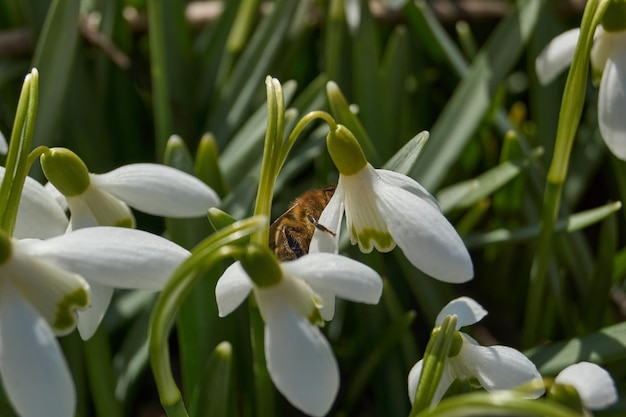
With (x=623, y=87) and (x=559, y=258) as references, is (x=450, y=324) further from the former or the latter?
(x=559, y=258)

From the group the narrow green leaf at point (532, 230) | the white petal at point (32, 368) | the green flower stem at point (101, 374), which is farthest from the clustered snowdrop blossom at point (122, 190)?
the narrow green leaf at point (532, 230)

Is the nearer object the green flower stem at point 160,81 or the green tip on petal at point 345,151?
the green tip on petal at point 345,151

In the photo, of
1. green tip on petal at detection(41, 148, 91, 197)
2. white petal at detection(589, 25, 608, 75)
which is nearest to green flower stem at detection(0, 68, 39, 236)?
green tip on petal at detection(41, 148, 91, 197)

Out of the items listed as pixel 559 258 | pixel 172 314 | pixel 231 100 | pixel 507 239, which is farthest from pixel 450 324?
pixel 231 100

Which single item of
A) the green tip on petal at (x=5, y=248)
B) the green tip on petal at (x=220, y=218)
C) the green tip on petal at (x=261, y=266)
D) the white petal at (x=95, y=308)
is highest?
the green tip on petal at (x=5, y=248)

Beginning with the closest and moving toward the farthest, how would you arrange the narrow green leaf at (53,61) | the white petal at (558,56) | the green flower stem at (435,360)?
1. the green flower stem at (435,360)
2. the white petal at (558,56)
3. the narrow green leaf at (53,61)

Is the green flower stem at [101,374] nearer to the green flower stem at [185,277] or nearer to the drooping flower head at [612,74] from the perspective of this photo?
the green flower stem at [185,277]

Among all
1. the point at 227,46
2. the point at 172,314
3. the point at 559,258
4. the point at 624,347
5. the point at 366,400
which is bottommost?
the point at 366,400
